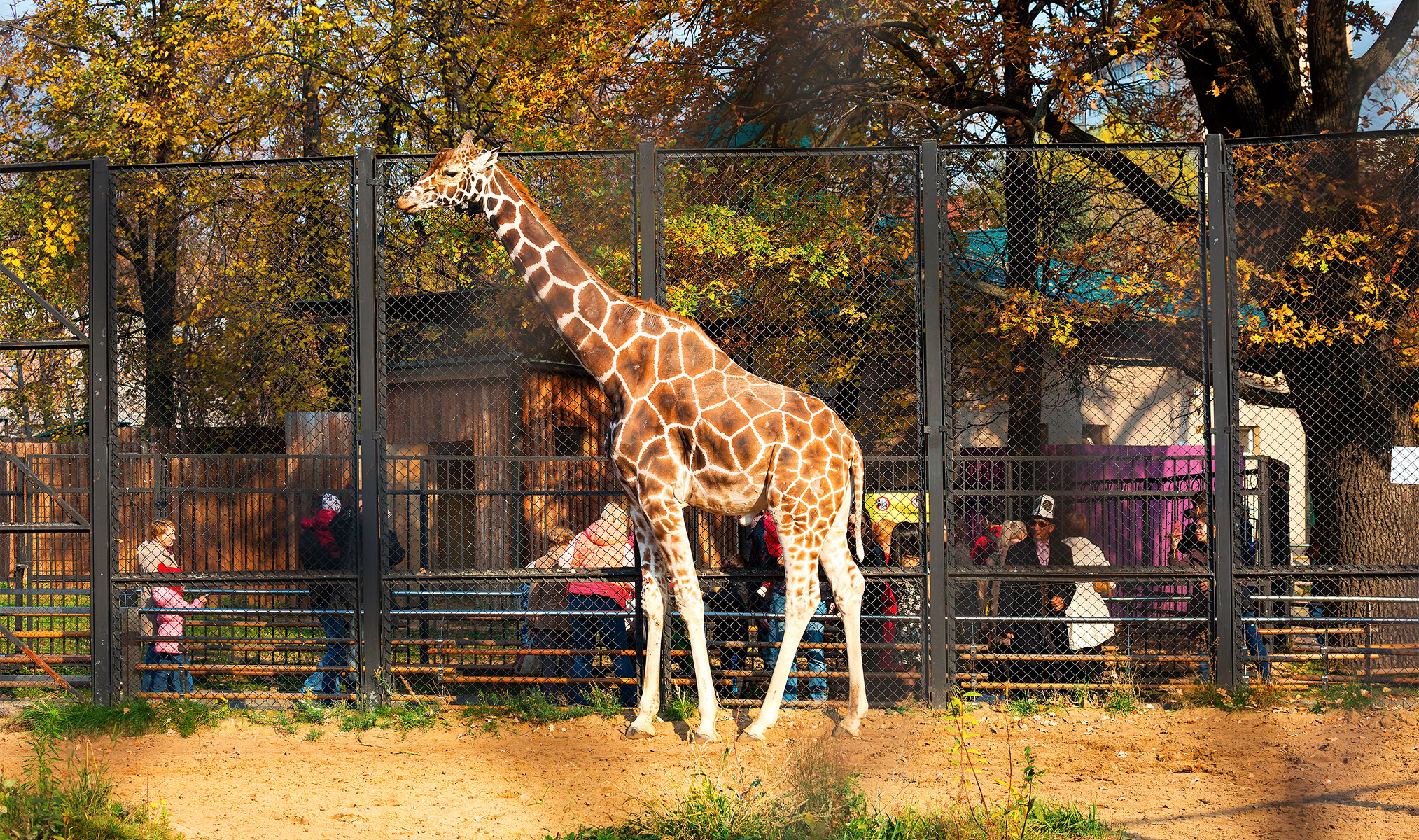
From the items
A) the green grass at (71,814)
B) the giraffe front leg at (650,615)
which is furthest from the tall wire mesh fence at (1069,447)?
the green grass at (71,814)

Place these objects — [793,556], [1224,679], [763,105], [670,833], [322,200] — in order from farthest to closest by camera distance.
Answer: [322,200]
[763,105]
[1224,679]
[793,556]
[670,833]

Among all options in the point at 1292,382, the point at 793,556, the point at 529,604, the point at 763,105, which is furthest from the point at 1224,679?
the point at 763,105

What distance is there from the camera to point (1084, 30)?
10.8 m

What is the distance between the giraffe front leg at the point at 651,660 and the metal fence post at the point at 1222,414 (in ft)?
11.7

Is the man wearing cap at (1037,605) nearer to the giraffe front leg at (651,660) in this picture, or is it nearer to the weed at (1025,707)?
the weed at (1025,707)

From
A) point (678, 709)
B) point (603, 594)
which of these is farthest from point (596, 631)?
point (678, 709)

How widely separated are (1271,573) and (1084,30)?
20.5 ft

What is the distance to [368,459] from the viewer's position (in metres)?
7.28

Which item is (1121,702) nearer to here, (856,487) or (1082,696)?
(1082,696)

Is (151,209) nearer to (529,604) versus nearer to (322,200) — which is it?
(322,200)

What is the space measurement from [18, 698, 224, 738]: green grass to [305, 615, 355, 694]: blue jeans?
2.54ft

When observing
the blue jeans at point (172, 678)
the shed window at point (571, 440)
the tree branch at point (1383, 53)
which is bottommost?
the blue jeans at point (172, 678)

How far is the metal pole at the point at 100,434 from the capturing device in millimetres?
7254

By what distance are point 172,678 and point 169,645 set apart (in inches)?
10.1
